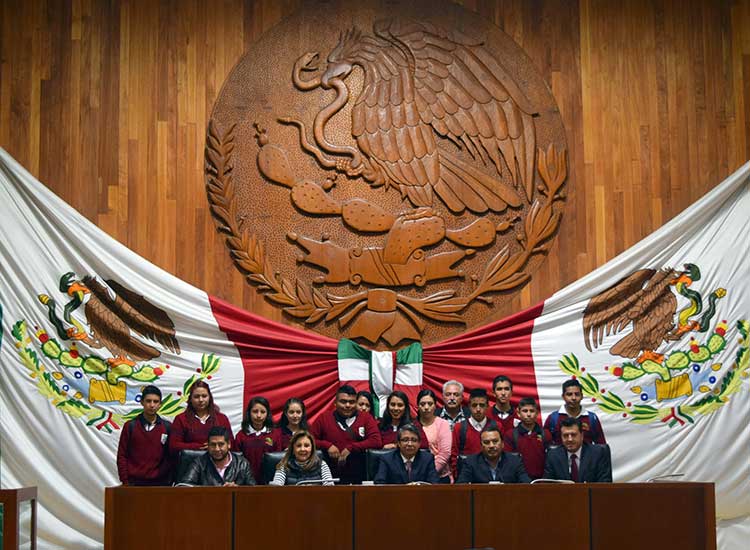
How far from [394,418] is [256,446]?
837 millimetres

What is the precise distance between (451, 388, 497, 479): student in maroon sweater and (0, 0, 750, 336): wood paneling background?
3.10 ft

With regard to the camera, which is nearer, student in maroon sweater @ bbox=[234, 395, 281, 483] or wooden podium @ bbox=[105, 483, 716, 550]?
wooden podium @ bbox=[105, 483, 716, 550]

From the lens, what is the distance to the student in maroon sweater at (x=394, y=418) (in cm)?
609

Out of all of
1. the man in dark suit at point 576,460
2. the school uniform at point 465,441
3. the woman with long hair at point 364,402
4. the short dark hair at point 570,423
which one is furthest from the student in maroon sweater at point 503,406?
the woman with long hair at point 364,402

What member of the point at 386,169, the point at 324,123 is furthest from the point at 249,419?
the point at 324,123

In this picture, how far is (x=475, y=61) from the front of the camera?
23.6 ft

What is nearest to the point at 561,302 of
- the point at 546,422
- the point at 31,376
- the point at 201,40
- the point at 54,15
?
the point at 546,422

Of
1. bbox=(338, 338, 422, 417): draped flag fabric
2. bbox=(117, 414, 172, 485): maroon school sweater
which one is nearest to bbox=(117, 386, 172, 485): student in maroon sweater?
bbox=(117, 414, 172, 485): maroon school sweater

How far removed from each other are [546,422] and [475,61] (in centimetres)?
257

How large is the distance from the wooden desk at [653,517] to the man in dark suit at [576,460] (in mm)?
626

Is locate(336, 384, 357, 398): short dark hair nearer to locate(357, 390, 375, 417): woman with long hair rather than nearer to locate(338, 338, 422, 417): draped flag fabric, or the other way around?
locate(357, 390, 375, 417): woman with long hair

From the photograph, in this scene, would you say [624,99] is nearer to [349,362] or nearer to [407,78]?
[407,78]

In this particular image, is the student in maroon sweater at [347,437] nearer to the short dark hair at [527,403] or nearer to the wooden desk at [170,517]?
the short dark hair at [527,403]

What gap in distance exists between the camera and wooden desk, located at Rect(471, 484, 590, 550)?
482cm
